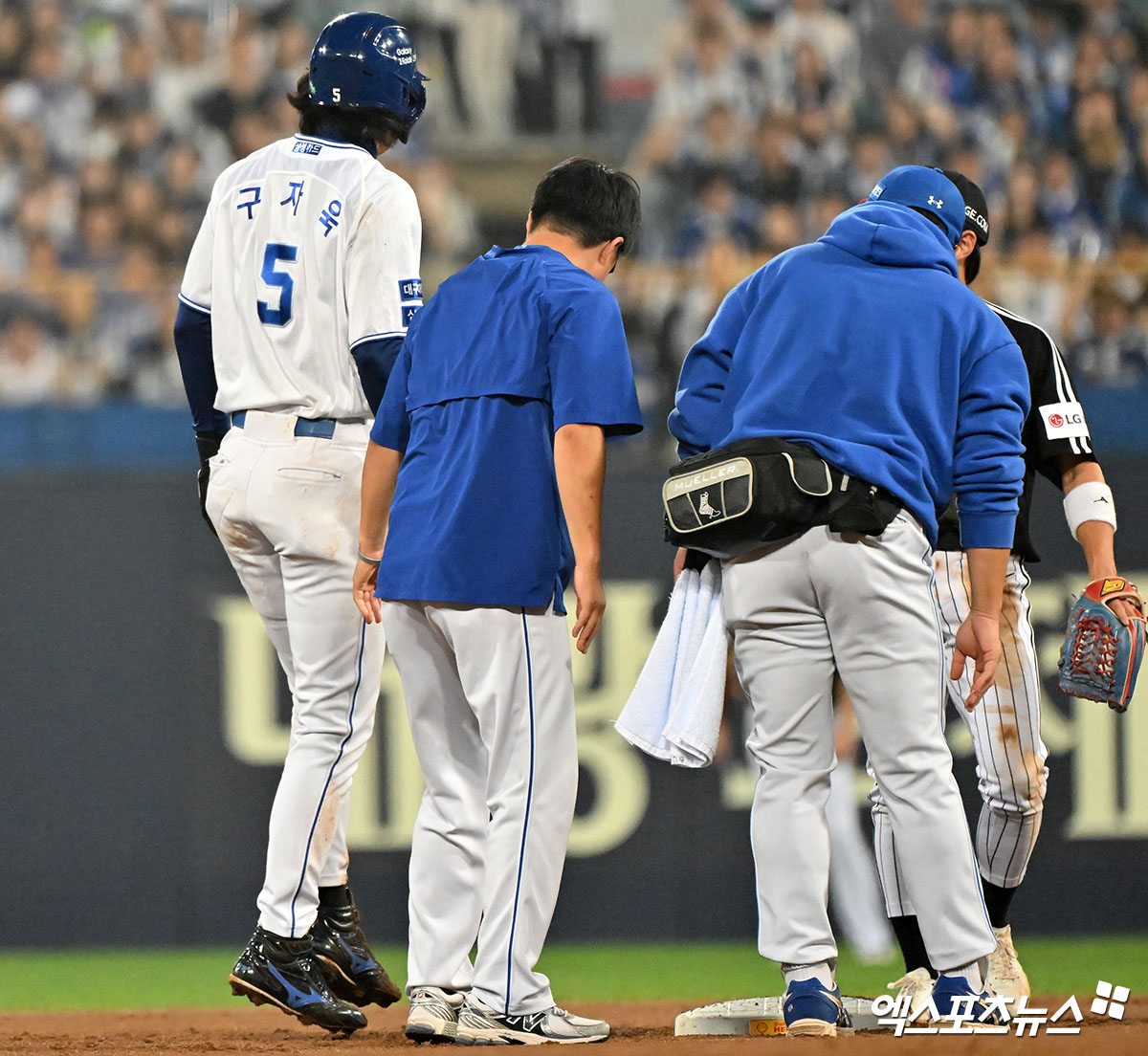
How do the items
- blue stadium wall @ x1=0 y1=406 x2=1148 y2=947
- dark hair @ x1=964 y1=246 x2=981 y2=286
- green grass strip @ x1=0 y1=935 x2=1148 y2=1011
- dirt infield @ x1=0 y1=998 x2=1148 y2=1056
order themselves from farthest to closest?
blue stadium wall @ x1=0 y1=406 x2=1148 y2=947 → green grass strip @ x1=0 y1=935 x2=1148 y2=1011 → dark hair @ x1=964 y1=246 x2=981 y2=286 → dirt infield @ x1=0 y1=998 x2=1148 y2=1056

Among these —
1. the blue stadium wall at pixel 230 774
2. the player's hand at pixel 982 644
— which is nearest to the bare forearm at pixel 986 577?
the player's hand at pixel 982 644

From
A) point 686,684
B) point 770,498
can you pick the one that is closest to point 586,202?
point 770,498

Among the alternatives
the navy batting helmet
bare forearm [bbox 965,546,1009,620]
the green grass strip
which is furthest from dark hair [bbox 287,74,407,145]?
the green grass strip

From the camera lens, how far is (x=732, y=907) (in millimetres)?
7070

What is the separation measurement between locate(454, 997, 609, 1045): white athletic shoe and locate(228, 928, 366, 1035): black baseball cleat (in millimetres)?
426

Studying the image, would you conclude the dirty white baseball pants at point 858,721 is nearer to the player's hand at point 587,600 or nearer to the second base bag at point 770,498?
the second base bag at point 770,498

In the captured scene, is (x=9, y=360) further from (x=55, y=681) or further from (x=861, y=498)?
(x=861, y=498)

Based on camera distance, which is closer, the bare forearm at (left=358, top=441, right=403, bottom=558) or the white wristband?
the bare forearm at (left=358, top=441, right=403, bottom=558)

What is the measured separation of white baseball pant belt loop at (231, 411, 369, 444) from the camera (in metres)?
3.97

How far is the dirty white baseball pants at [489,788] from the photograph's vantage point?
3.50 metres

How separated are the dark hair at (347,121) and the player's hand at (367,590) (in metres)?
1.23

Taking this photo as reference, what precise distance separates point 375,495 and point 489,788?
2.61 feet

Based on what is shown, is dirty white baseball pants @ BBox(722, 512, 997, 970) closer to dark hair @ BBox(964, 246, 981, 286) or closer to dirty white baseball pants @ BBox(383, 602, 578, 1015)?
dirty white baseball pants @ BBox(383, 602, 578, 1015)

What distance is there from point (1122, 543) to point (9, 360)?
610cm
